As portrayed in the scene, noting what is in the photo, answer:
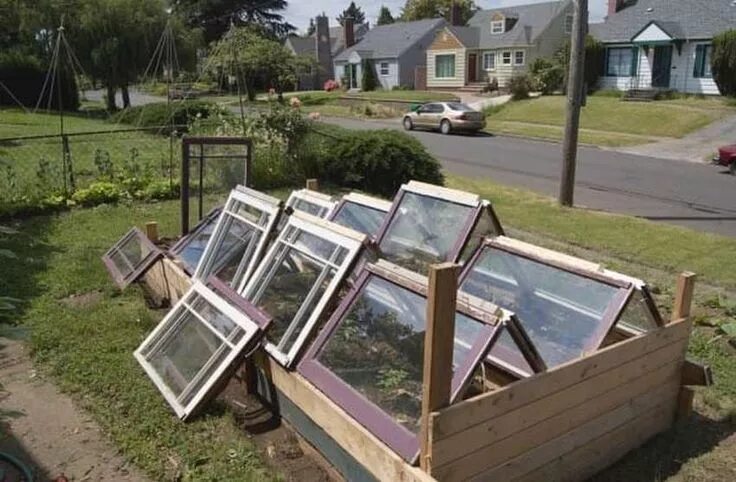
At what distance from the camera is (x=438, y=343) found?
265 centimetres

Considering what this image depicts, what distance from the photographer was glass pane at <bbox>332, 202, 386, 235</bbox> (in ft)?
17.7

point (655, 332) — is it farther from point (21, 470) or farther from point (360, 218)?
point (21, 470)

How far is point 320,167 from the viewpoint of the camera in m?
12.1

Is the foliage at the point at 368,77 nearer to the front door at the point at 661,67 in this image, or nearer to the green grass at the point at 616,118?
the green grass at the point at 616,118

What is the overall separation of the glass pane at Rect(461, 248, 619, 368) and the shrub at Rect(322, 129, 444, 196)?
284 inches

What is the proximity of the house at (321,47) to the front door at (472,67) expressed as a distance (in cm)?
1413

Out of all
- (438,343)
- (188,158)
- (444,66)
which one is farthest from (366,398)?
(444,66)

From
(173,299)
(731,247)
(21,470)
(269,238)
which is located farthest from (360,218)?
(731,247)

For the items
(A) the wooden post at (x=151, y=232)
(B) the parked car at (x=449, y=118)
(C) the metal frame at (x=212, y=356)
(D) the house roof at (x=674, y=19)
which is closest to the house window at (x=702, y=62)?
(D) the house roof at (x=674, y=19)

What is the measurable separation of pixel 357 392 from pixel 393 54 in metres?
48.6

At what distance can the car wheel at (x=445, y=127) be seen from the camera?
2478 cm

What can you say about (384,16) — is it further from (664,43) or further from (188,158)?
(188,158)

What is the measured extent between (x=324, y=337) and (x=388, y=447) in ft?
2.79

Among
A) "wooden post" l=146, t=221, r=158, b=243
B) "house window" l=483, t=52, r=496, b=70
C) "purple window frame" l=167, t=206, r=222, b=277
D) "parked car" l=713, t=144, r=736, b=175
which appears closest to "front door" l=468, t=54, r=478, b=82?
"house window" l=483, t=52, r=496, b=70
